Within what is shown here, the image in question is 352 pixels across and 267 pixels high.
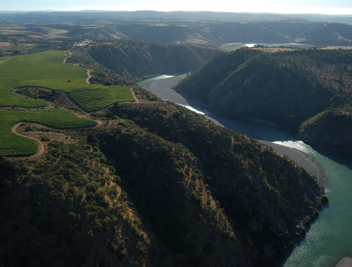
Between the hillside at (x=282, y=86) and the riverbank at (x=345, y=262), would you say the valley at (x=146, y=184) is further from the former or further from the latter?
the hillside at (x=282, y=86)

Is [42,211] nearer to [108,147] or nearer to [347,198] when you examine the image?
[108,147]

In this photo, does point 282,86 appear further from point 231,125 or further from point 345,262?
point 345,262

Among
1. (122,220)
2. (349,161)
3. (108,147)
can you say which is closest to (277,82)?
(349,161)

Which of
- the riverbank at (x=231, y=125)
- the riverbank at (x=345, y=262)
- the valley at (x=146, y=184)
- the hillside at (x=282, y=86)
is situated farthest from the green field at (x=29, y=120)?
the hillside at (x=282, y=86)

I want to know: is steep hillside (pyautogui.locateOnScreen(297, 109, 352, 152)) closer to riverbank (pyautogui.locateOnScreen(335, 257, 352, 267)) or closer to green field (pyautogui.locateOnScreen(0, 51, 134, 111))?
riverbank (pyautogui.locateOnScreen(335, 257, 352, 267))

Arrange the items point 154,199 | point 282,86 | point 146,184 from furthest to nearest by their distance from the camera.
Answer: point 282,86, point 146,184, point 154,199

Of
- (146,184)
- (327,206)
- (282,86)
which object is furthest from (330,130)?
(146,184)

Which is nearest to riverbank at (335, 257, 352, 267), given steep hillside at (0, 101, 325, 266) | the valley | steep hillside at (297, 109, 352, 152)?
the valley
